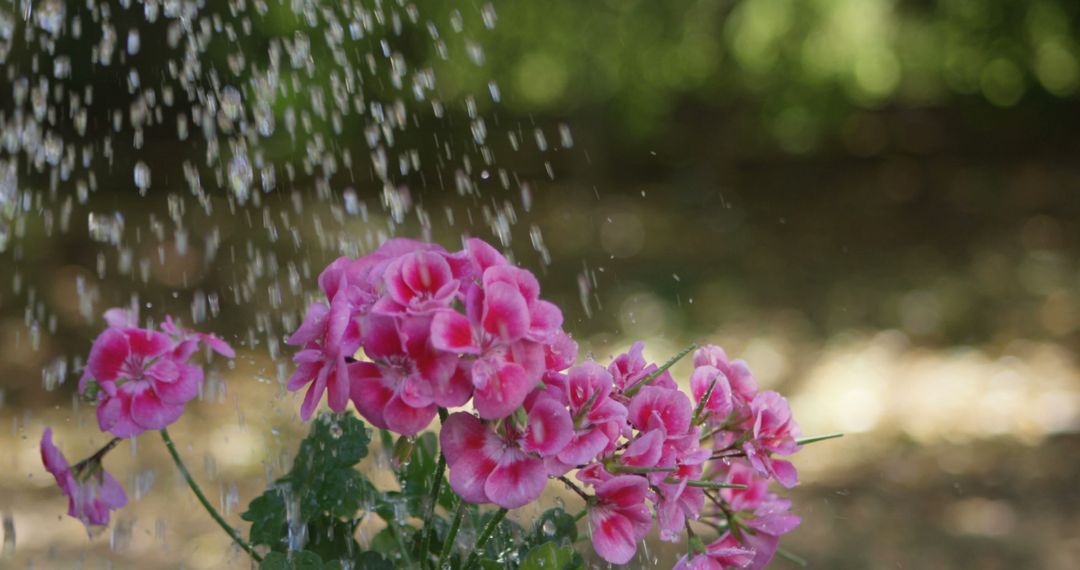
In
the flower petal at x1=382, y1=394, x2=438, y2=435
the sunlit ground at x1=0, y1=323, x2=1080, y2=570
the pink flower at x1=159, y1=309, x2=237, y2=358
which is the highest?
the flower petal at x1=382, y1=394, x2=438, y2=435

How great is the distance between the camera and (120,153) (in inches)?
300

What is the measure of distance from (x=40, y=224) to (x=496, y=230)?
220 centimetres

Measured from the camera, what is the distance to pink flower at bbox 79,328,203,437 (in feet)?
2.86

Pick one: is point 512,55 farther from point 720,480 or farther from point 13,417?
point 720,480

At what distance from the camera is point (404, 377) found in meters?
0.74

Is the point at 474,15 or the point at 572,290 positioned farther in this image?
the point at 474,15

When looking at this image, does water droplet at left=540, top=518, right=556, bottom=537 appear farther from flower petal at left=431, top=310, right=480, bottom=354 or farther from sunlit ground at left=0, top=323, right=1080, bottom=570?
sunlit ground at left=0, top=323, right=1080, bottom=570

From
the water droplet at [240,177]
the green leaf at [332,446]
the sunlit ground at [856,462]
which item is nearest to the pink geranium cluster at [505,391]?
the green leaf at [332,446]

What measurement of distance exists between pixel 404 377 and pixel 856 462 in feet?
9.22

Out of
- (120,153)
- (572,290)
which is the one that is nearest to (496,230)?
(572,290)

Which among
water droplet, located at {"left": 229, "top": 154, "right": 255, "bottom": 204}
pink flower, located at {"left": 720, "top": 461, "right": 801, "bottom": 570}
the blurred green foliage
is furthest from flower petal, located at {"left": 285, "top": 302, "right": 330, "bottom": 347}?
water droplet, located at {"left": 229, "top": 154, "right": 255, "bottom": 204}

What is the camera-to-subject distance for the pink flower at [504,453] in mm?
736

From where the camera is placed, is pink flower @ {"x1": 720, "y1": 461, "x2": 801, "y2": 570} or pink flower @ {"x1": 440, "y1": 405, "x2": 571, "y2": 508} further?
pink flower @ {"x1": 720, "y1": 461, "x2": 801, "y2": 570}

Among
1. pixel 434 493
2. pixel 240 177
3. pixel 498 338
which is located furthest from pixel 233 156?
pixel 498 338
